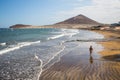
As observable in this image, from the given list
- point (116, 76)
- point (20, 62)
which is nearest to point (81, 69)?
point (116, 76)

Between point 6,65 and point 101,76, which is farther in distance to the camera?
point 6,65

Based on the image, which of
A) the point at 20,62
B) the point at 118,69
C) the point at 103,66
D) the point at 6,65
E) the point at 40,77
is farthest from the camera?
the point at 20,62

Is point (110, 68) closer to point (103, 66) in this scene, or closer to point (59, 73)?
point (103, 66)

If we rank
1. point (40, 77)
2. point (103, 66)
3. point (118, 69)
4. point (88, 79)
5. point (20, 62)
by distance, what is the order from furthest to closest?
point (20, 62), point (103, 66), point (118, 69), point (40, 77), point (88, 79)

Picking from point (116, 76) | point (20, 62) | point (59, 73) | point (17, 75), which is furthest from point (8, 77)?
point (116, 76)

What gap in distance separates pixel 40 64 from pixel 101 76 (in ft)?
22.3

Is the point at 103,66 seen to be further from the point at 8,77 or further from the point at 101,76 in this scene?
the point at 8,77

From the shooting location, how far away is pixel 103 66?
17.6 m

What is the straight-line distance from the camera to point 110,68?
55.2 feet

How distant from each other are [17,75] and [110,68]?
7.35 m

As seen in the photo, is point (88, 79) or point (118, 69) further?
point (118, 69)

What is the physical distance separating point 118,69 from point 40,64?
7080 mm

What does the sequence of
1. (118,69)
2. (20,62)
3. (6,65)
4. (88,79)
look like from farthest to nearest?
(20,62) < (6,65) < (118,69) < (88,79)

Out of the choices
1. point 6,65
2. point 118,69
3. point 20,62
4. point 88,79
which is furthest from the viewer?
point 20,62
